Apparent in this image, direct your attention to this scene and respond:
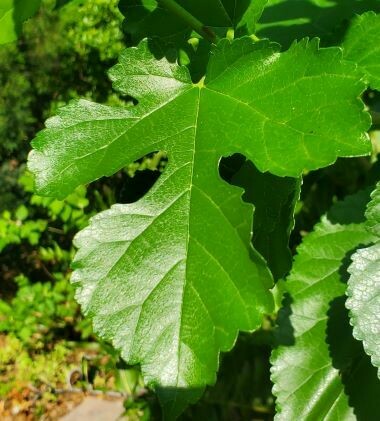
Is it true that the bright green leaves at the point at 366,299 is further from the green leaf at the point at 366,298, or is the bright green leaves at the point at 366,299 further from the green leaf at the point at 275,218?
the green leaf at the point at 275,218

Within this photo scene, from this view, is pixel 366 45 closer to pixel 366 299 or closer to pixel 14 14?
pixel 366 299

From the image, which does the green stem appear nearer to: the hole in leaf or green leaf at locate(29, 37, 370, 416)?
green leaf at locate(29, 37, 370, 416)

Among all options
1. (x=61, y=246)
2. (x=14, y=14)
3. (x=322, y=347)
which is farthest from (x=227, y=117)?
(x=61, y=246)

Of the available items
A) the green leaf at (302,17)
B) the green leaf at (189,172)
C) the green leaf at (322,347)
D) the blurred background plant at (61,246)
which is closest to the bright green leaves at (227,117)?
the green leaf at (189,172)

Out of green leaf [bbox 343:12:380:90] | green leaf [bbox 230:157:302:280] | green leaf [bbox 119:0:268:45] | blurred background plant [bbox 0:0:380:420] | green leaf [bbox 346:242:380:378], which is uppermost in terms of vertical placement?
green leaf [bbox 119:0:268:45]

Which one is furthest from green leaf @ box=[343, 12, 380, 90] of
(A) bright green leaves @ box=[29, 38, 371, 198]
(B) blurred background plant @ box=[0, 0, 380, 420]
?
(B) blurred background plant @ box=[0, 0, 380, 420]

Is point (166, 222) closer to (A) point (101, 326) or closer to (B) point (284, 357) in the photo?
(A) point (101, 326)

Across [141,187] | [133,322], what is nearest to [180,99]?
[141,187]
